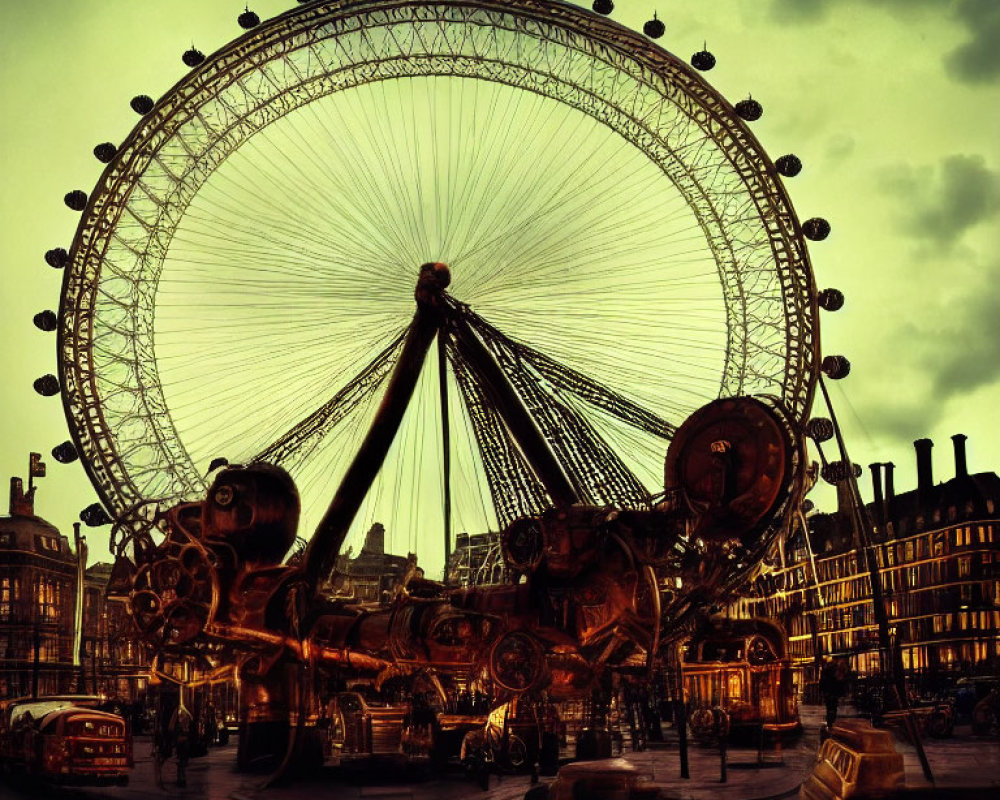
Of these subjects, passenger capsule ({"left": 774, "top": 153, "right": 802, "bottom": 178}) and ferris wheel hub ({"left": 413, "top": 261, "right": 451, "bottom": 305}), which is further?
passenger capsule ({"left": 774, "top": 153, "right": 802, "bottom": 178})

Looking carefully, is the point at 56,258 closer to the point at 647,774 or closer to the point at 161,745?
the point at 161,745

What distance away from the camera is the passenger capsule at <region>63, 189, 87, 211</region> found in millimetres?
24594

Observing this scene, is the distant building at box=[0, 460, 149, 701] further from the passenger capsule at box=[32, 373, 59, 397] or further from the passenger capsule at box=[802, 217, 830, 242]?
the passenger capsule at box=[802, 217, 830, 242]

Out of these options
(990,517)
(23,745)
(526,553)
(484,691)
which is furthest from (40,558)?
(990,517)

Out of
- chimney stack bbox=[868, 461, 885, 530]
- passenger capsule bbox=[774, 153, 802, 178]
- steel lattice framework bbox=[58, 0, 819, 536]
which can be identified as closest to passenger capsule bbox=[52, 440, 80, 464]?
steel lattice framework bbox=[58, 0, 819, 536]

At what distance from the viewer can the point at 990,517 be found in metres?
30.5

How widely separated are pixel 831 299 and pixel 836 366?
1235 mm

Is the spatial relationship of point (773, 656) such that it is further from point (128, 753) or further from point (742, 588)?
point (128, 753)

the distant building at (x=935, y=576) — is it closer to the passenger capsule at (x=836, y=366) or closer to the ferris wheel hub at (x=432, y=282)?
the passenger capsule at (x=836, y=366)

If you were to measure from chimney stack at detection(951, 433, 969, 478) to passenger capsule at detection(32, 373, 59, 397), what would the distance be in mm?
17032

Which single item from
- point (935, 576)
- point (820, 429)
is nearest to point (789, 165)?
point (820, 429)

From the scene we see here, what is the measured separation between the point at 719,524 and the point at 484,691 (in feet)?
15.3

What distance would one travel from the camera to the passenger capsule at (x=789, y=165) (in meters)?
23.4

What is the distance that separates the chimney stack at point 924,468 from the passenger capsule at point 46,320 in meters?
18.6
